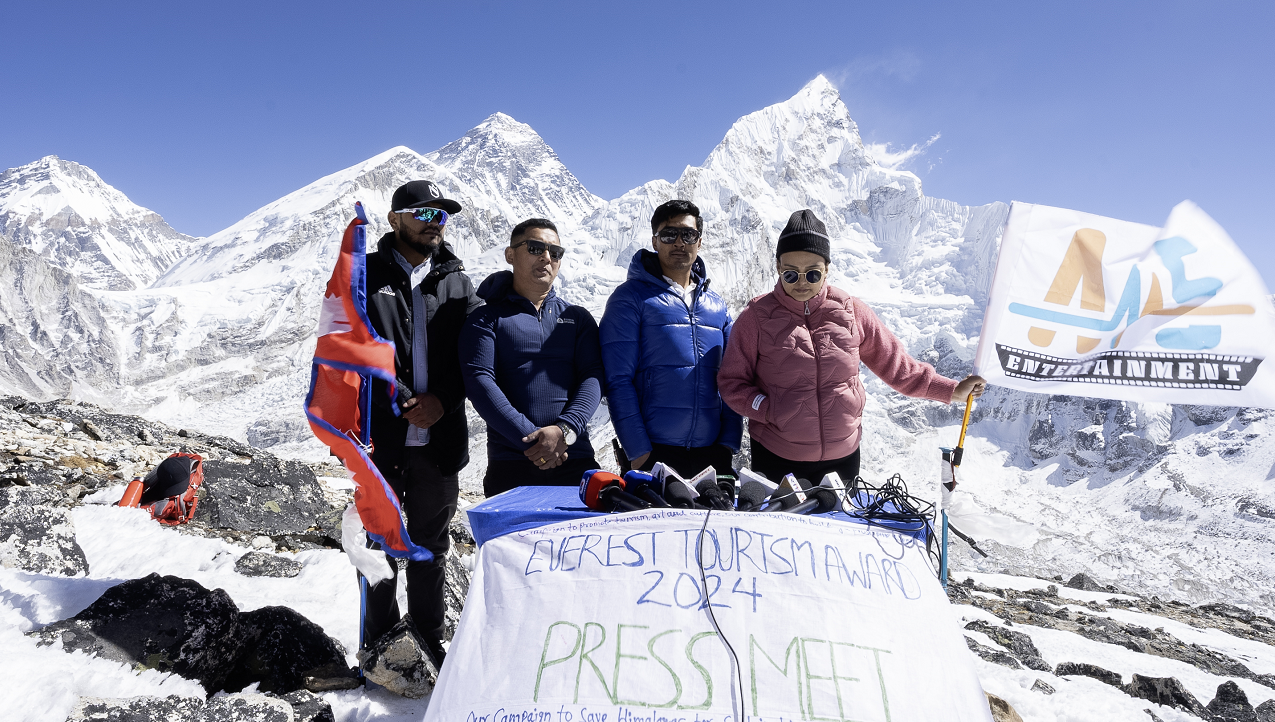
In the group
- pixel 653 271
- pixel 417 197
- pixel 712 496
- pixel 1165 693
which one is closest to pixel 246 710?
pixel 712 496

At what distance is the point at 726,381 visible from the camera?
4172 millimetres

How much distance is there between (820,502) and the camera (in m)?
2.94

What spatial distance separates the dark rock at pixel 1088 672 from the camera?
543 centimetres

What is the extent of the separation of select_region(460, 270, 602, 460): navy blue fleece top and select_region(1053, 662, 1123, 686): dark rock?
4.86m

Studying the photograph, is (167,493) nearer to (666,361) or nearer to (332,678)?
(332,678)

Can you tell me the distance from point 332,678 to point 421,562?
703 mm

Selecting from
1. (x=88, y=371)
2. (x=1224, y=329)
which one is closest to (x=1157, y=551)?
(x=1224, y=329)

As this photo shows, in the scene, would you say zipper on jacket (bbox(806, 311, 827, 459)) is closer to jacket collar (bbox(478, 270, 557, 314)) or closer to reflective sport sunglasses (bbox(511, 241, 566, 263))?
reflective sport sunglasses (bbox(511, 241, 566, 263))

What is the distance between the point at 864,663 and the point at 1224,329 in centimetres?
333

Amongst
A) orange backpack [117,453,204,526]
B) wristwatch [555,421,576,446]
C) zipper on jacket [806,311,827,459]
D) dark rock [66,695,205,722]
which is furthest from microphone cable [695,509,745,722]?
orange backpack [117,453,204,526]

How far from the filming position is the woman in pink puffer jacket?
157 inches

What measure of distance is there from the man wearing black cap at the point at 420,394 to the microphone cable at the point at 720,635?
1852 mm

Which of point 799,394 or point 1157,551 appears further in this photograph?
point 1157,551

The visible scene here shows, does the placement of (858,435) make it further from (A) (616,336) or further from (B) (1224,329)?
(B) (1224,329)
